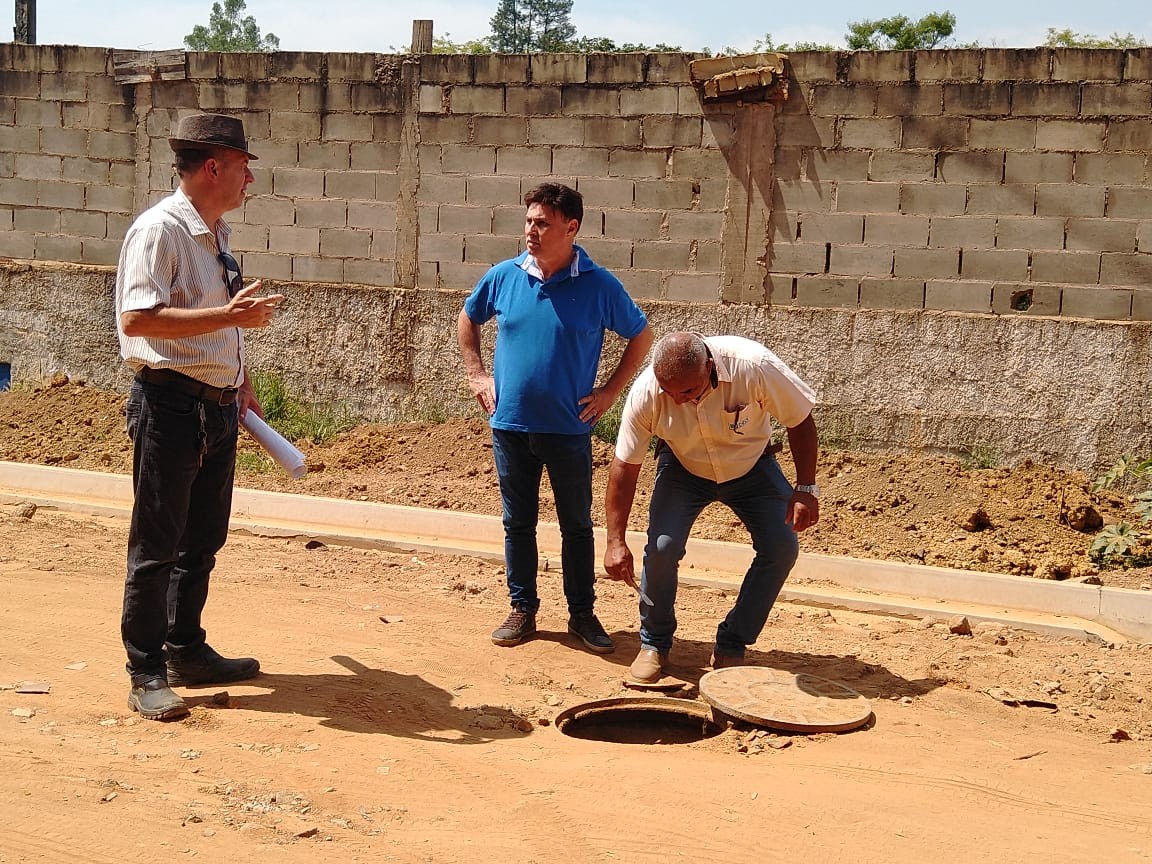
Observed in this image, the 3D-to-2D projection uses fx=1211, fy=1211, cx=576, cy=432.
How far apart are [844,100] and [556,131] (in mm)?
2293

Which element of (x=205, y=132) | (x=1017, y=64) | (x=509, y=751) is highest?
(x=1017, y=64)

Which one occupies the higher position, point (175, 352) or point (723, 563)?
point (175, 352)

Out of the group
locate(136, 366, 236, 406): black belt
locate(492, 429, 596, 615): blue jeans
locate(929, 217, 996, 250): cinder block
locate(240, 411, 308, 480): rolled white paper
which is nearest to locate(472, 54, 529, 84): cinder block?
locate(929, 217, 996, 250): cinder block

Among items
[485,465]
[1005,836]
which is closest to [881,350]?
[485,465]

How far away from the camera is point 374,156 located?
A: 1033 centimetres

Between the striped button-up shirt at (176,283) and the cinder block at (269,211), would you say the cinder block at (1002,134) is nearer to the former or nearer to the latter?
the cinder block at (269,211)

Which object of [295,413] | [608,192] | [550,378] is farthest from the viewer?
[295,413]

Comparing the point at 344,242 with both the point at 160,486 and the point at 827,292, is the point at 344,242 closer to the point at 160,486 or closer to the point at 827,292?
the point at 827,292

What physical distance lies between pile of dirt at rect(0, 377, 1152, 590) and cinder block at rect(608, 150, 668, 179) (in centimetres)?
223

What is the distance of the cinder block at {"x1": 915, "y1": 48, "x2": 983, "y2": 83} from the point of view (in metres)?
8.80

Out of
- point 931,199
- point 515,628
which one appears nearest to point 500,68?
point 931,199

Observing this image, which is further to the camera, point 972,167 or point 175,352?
point 972,167

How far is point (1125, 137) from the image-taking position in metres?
8.56

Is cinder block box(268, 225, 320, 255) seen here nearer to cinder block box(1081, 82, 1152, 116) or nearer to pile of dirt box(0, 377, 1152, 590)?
pile of dirt box(0, 377, 1152, 590)
